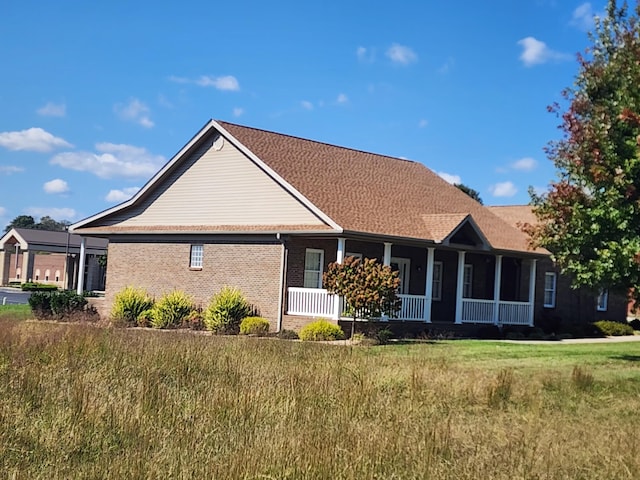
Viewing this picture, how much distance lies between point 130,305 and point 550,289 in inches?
763

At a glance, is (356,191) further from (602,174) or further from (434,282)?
(602,174)

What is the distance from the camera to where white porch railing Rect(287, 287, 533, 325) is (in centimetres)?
2584

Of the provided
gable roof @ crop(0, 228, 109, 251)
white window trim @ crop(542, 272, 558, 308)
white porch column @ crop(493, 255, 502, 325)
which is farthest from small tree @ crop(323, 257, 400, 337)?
gable roof @ crop(0, 228, 109, 251)

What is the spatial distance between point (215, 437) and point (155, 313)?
20.8 m

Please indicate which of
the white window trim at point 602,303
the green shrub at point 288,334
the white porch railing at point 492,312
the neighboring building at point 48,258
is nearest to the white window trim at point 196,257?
the green shrub at point 288,334

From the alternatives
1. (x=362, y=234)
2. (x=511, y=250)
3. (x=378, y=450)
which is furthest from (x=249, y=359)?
(x=511, y=250)

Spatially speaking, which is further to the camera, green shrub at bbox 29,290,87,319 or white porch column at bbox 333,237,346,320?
green shrub at bbox 29,290,87,319

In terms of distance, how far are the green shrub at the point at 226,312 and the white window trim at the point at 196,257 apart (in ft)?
9.19

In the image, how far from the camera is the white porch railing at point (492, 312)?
30453 mm

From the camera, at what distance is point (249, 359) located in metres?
13.5

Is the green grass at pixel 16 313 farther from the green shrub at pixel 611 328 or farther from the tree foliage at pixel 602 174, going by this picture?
the green shrub at pixel 611 328

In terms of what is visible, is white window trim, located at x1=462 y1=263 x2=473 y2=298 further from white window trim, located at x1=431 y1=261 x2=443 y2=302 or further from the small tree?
the small tree

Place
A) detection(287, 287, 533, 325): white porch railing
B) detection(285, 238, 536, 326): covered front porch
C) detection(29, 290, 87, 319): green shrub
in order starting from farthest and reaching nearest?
detection(29, 290, 87, 319): green shrub, detection(285, 238, 536, 326): covered front porch, detection(287, 287, 533, 325): white porch railing

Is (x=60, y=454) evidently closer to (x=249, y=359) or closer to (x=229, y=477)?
(x=229, y=477)
